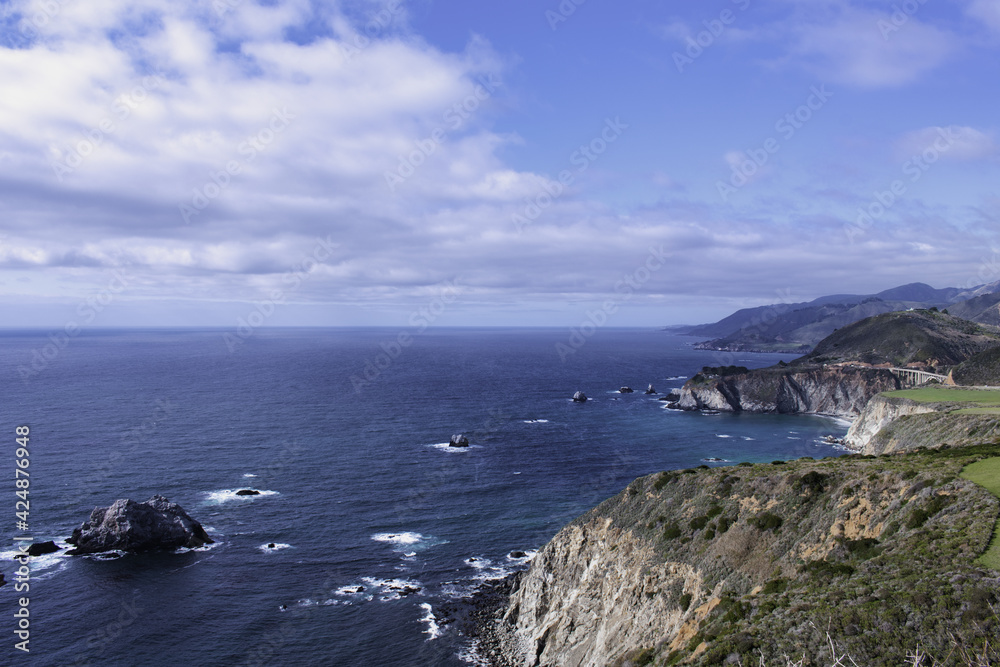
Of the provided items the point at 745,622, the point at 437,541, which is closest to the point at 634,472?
the point at 437,541

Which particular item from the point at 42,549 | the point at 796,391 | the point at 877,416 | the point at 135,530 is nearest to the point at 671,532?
the point at 135,530

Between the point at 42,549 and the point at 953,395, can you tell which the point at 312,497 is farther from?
the point at 953,395

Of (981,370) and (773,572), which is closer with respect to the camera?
(773,572)

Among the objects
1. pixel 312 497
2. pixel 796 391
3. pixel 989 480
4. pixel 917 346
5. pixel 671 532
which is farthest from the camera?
pixel 917 346

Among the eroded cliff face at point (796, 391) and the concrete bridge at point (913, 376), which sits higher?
the concrete bridge at point (913, 376)

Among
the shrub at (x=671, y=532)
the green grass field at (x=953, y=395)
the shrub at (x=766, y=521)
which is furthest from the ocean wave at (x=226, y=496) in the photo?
the green grass field at (x=953, y=395)

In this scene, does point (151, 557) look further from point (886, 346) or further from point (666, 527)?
point (886, 346)

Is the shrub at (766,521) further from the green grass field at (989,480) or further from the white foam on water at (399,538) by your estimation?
the white foam on water at (399,538)

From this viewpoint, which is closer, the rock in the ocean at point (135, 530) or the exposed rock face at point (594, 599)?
the exposed rock face at point (594, 599)
